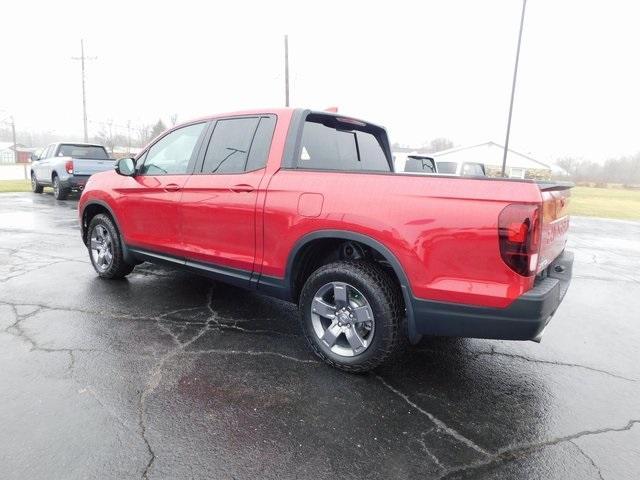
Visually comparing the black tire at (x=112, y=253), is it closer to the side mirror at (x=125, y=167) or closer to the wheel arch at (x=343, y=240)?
the side mirror at (x=125, y=167)

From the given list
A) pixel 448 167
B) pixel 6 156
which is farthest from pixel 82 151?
pixel 6 156

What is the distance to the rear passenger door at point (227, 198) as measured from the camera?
3459 millimetres

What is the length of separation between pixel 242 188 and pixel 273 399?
166cm

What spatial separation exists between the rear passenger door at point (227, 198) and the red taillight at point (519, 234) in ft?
6.07

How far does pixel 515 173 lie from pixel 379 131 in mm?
52698

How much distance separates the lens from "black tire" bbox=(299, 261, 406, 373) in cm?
281

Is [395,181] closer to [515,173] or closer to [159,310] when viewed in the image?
[159,310]

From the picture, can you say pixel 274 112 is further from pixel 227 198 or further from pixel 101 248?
pixel 101 248

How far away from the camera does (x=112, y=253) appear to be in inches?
194

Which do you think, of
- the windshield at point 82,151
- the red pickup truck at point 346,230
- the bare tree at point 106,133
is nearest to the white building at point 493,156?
the bare tree at point 106,133

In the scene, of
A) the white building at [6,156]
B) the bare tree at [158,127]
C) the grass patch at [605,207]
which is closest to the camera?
the grass patch at [605,207]

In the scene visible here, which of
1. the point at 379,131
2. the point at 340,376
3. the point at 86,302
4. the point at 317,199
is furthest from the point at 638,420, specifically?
the point at 86,302

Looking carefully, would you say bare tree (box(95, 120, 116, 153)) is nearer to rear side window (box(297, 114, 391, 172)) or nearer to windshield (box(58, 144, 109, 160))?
windshield (box(58, 144, 109, 160))

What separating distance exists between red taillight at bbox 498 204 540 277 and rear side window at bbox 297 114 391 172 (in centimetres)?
152
